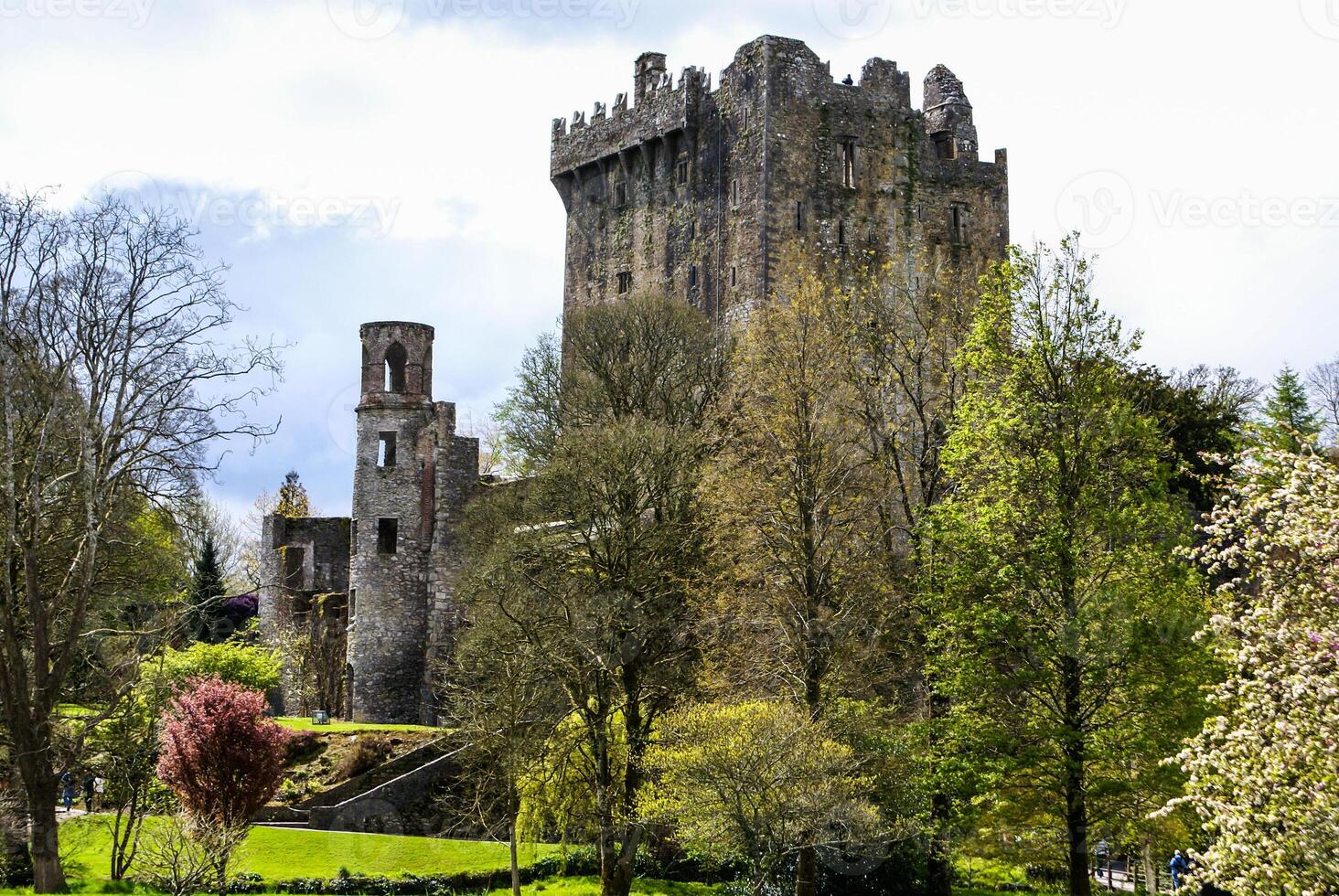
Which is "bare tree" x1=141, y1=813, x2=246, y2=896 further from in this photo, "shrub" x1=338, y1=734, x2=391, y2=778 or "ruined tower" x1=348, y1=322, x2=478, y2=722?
"ruined tower" x1=348, y1=322, x2=478, y2=722

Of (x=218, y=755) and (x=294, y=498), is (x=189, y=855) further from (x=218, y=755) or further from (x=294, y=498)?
(x=294, y=498)

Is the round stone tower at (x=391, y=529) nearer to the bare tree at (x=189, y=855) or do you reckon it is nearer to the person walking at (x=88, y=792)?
the person walking at (x=88, y=792)

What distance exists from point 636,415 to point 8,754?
16.9 meters

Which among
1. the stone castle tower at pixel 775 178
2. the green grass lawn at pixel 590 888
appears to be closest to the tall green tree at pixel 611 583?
the green grass lawn at pixel 590 888

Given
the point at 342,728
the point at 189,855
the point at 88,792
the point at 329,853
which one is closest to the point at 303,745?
the point at 342,728

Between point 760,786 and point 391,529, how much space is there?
2832 centimetres

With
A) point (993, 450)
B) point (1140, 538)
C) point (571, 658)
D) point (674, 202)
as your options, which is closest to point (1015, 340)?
point (993, 450)

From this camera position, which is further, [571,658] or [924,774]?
[571,658]

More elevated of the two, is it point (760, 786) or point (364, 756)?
point (760, 786)

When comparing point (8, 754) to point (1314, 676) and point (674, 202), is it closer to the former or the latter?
point (1314, 676)

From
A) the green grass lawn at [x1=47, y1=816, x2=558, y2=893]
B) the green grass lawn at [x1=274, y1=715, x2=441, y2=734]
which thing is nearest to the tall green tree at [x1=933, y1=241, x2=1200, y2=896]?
the green grass lawn at [x1=47, y1=816, x2=558, y2=893]

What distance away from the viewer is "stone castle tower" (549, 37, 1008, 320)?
49.4 meters

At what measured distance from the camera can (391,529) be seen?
49.0m

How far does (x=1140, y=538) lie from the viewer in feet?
76.8
